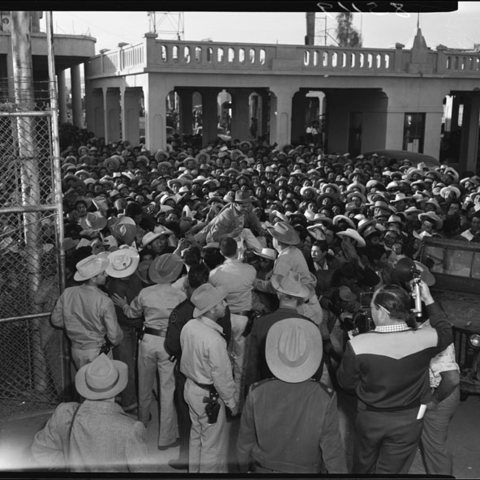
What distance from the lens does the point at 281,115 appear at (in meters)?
22.3

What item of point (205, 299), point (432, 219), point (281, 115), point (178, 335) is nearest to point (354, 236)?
point (432, 219)

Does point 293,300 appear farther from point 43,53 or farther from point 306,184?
point 43,53

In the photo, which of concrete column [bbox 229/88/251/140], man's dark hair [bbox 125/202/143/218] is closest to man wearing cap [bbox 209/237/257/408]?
man's dark hair [bbox 125/202/143/218]

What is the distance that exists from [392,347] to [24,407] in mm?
3977

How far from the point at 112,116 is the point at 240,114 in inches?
234

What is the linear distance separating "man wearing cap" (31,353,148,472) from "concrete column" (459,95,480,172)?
84.5 ft

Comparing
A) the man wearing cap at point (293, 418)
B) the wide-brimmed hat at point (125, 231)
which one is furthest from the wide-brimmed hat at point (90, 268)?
the wide-brimmed hat at point (125, 231)

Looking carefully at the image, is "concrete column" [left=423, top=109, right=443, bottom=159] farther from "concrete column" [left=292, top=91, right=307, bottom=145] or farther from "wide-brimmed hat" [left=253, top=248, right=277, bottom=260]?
"wide-brimmed hat" [left=253, top=248, right=277, bottom=260]

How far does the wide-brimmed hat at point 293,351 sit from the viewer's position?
12.7ft

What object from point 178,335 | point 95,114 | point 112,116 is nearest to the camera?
point 178,335

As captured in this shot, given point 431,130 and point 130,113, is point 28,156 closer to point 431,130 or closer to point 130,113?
point 130,113

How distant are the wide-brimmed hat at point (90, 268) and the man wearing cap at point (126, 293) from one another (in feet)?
1.68

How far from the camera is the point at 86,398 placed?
381 centimetres

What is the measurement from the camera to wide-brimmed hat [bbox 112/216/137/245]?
8.80 meters
